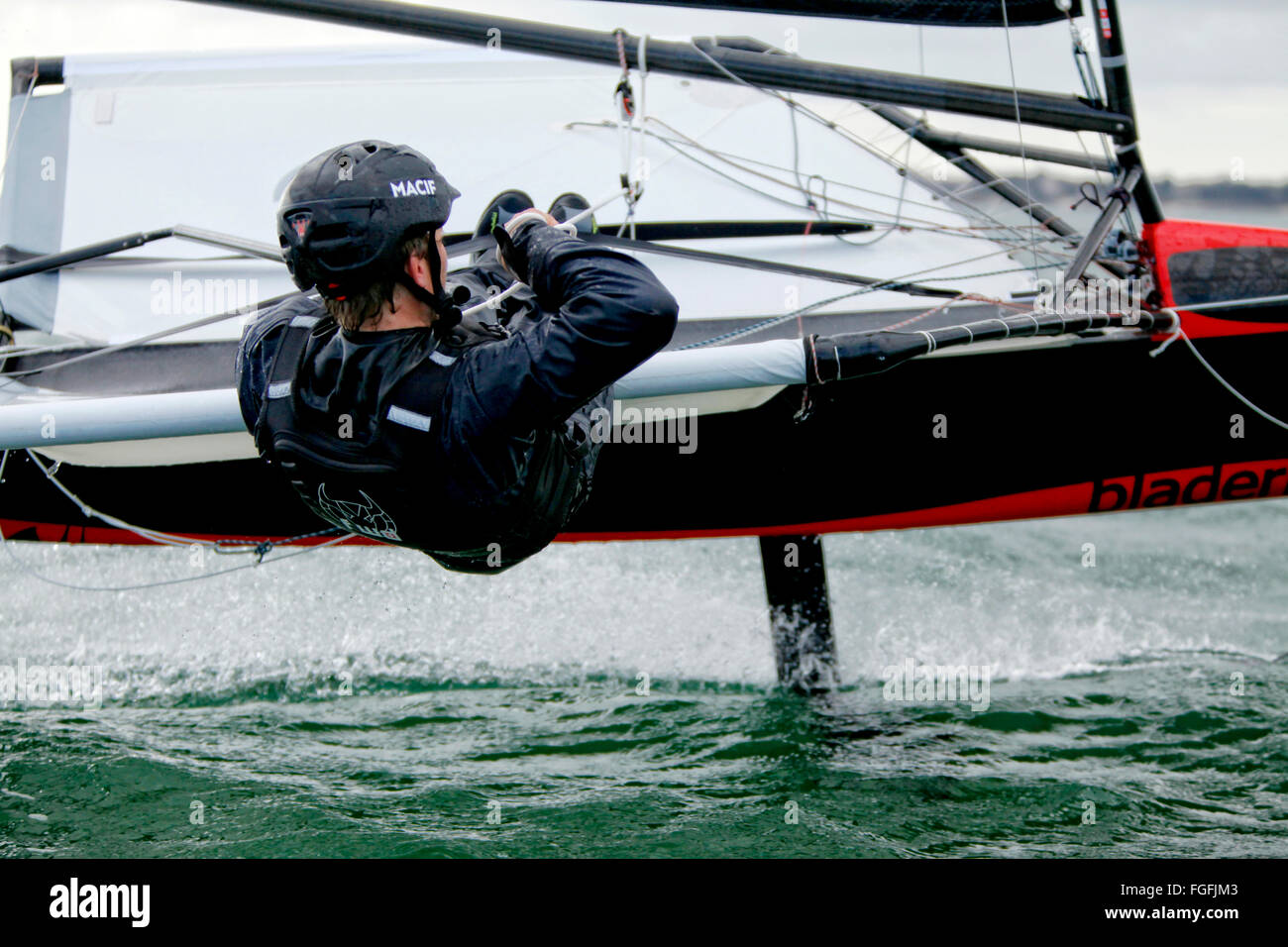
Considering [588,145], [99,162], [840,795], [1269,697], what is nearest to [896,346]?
[840,795]

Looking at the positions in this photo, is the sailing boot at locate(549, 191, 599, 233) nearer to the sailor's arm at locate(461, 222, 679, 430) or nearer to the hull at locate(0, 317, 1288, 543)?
the hull at locate(0, 317, 1288, 543)

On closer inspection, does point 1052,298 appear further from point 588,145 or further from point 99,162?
point 99,162

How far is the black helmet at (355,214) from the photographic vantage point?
2.04 meters

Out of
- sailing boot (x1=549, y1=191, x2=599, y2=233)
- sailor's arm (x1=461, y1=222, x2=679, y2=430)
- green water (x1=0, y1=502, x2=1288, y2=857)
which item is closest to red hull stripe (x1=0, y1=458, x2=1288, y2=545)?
green water (x1=0, y1=502, x2=1288, y2=857)

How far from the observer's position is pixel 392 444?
217 centimetres

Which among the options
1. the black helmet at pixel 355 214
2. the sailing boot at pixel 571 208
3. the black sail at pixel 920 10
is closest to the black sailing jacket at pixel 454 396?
the black helmet at pixel 355 214

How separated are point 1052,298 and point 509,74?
2.29m

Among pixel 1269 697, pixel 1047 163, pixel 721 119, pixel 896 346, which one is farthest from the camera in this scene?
pixel 721 119

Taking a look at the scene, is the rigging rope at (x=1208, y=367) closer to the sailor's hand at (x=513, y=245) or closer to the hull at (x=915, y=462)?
the hull at (x=915, y=462)

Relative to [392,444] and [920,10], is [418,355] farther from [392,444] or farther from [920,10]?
[920,10]

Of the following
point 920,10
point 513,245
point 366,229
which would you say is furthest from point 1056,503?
point 366,229

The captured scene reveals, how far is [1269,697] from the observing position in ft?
13.4

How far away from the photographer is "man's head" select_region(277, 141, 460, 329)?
2.04 m

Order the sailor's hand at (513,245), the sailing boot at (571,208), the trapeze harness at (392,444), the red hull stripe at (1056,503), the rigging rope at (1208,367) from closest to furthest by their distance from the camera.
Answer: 1. the trapeze harness at (392,444)
2. the sailor's hand at (513,245)
3. the sailing boot at (571,208)
4. the rigging rope at (1208,367)
5. the red hull stripe at (1056,503)
